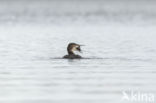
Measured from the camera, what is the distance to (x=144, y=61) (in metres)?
26.3

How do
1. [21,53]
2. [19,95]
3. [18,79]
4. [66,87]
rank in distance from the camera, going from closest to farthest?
[19,95], [66,87], [18,79], [21,53]

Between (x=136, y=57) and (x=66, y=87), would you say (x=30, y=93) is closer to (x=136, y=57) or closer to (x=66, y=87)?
(x=66, y=87)

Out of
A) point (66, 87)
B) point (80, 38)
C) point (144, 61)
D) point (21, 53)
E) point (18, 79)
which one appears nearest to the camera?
point (66, 87)

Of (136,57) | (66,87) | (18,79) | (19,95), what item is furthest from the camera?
(136,57)

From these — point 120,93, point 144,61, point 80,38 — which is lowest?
point 120,93

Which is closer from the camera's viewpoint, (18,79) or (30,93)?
(30,93)

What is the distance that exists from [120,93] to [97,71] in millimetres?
4802

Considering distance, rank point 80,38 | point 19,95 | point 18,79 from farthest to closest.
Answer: point 80,38, point 18,79, point 19,95

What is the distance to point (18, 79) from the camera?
2098cm

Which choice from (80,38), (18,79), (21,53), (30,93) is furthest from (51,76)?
(80,38)

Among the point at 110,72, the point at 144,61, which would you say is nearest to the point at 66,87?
the point at 110,72

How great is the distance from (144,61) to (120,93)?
8.08 meters

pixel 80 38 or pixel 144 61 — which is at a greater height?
pixel 80 38

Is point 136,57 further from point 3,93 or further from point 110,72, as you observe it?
point 3,93
